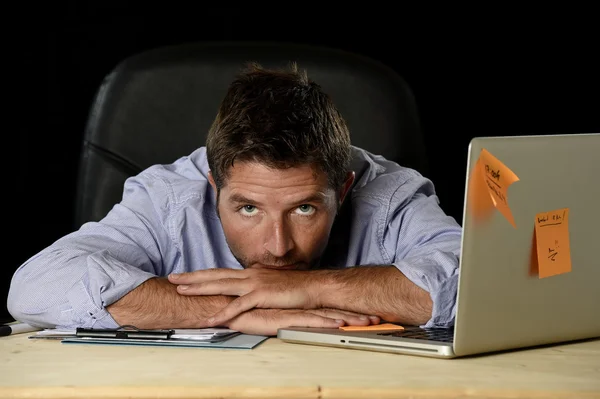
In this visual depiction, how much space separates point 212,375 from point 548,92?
83.2 inches

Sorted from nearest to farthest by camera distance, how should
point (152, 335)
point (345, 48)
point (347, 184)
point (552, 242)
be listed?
point (552, 242) < point (152, 335) < point (347, 184) < point (345, 48)

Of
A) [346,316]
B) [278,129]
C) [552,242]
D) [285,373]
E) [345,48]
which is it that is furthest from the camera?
[345,48]

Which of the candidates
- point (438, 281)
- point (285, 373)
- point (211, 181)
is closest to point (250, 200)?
point (211, 181)

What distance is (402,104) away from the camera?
2371 mm

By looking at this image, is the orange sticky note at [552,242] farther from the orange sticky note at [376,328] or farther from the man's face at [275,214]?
the man's face at [275,214]

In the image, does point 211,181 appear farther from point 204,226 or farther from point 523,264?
point 523,264

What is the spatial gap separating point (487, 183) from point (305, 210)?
1.97 ft

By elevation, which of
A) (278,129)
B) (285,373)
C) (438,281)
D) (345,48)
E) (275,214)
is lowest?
(285,373)

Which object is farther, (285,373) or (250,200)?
(250,200)

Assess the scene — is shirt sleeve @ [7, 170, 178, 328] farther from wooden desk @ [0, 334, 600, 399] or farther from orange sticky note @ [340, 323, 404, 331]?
orange sticky note @ [340, 323, 404, 331]

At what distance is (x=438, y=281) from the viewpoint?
5.27 feet

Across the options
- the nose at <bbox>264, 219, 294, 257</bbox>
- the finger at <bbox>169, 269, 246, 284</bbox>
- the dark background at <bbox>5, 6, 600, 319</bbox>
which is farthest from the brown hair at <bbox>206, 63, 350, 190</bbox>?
the dark background at <bbox>5, 6, 600, 319</bbox>

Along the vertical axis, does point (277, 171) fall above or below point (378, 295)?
above

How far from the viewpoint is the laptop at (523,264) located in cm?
128
